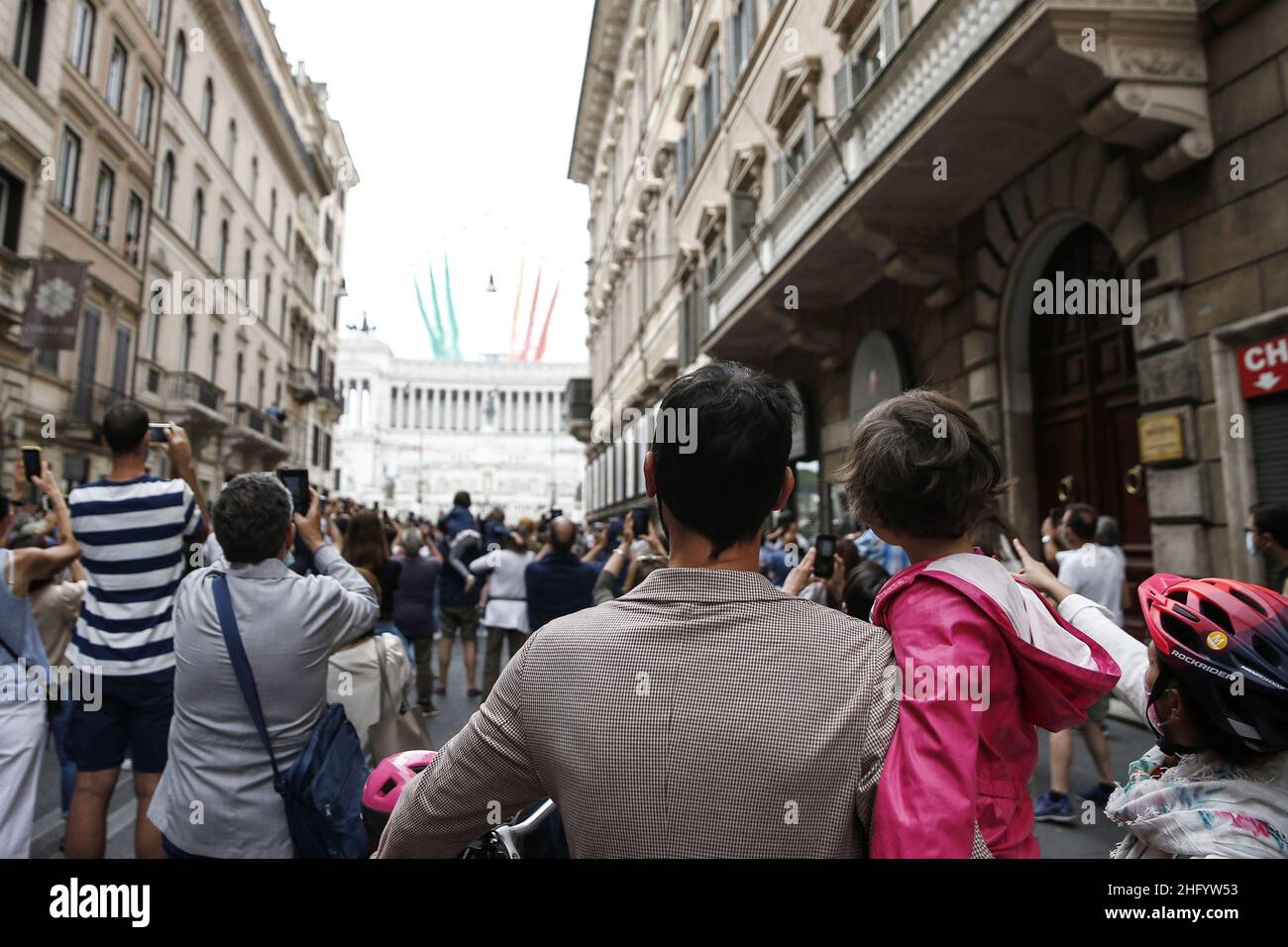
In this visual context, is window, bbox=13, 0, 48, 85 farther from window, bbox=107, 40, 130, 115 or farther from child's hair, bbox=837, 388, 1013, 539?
child's hair, bbox=837, 388, 1013, 539

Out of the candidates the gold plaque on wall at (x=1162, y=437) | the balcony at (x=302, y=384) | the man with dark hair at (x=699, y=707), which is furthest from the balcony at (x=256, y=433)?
the man with dark hair at (x=699, y=707)

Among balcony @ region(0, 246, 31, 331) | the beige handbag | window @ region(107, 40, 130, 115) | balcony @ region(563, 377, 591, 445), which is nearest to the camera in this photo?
the beige handbag

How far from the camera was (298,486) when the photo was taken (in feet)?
9.80

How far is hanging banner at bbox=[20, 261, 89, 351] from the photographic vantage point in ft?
46.7

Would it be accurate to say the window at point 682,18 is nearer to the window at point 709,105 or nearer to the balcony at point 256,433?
the window at point 709,105

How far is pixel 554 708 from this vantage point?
1.19m

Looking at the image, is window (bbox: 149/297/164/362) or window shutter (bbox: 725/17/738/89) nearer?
window shutter (bbox: 725/17/738/89)

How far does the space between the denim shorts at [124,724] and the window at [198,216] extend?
25572mm

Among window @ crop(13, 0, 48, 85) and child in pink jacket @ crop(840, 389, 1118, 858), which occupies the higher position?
window @ crop(13, 0, 48, 85)

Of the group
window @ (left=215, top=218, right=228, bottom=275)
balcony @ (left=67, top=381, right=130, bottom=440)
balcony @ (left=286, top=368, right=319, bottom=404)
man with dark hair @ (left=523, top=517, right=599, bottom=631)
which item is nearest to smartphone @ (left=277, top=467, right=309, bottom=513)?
man with dark hair @ (left=523, top=517, right=599, bottom=631)

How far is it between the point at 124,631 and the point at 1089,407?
787cm

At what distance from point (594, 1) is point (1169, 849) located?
112ft

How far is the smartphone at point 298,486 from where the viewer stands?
2953 millimetres
